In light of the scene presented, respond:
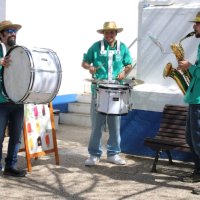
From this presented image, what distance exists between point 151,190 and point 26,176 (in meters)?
1.44

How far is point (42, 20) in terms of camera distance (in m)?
9.52

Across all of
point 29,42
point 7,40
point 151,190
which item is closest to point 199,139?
point 151,190

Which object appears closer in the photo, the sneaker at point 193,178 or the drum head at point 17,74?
the drum head at point 17,74

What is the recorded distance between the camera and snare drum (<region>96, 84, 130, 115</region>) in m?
6.02

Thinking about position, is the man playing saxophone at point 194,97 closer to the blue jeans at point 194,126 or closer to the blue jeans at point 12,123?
the blue jeans at point 194,126

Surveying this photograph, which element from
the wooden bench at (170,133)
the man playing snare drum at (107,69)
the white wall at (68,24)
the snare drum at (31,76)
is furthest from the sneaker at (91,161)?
the white wall at (68,24)

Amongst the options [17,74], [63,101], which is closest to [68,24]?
[63,101]

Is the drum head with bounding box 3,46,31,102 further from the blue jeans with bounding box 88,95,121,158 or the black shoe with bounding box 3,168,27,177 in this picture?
the blue jeans with bounding box 88,95,121,158

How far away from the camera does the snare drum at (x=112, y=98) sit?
19.7 ft

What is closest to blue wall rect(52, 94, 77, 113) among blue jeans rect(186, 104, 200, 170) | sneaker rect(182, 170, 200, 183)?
sneaker rect(182, 170, 200, 183)

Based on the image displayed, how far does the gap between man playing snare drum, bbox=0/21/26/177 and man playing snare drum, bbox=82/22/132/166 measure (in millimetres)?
1003

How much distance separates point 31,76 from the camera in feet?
17.5

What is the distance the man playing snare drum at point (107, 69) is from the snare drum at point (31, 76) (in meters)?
0.84

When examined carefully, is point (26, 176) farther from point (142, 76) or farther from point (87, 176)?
point (142, 76)
